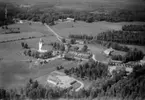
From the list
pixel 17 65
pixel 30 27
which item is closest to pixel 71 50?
pixel 17 65

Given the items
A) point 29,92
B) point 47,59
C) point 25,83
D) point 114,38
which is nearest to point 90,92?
point 29,92

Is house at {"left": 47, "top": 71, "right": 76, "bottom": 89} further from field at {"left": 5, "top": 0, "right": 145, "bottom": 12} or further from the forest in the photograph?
field at {"left": 5, "top": 0, "right": 145, "bottom": 12}

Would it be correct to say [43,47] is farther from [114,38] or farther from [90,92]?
[90,92]

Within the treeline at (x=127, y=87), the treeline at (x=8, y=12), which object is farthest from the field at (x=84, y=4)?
the treeline at (x=127, y=87)

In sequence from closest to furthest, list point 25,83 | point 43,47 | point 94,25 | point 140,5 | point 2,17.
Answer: point 25,83, point 140,5, point 43,47, point 2,17, point 94,25

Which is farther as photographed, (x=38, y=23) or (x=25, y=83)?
(x=38, y=23)

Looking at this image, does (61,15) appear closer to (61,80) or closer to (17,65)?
(17,65)

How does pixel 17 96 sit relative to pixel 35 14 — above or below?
below

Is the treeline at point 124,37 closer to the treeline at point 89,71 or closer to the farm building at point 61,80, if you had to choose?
the treeline at point 89,71
